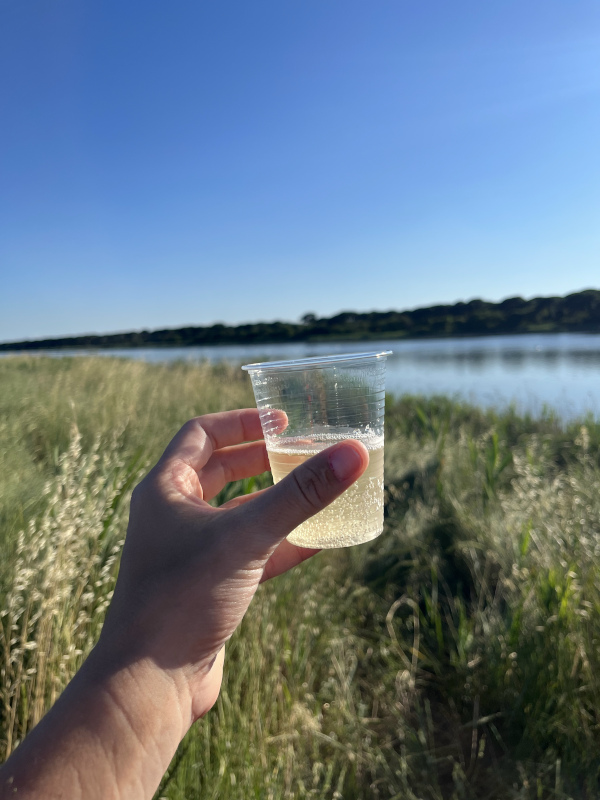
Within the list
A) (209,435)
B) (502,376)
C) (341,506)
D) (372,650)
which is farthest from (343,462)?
(502,376)

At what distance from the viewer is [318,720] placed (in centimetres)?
211

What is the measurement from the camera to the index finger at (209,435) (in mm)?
1392

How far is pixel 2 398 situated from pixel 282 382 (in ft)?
13.3

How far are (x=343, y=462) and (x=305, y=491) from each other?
91 millimetres

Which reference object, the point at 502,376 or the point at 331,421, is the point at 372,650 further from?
the point at 502,376

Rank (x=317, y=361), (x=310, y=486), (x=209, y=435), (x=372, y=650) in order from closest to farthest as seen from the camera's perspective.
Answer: (x=310, y=486)
(x=317, y=361)
(x=209, y=435)
(x=372, y=650)

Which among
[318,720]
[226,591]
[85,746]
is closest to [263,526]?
[226,591]

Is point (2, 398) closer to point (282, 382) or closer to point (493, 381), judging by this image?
point (282, 382)

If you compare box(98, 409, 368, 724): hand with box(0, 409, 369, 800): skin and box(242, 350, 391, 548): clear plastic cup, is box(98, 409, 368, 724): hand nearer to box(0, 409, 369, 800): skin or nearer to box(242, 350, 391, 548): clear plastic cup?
box(0, 409, 369, 800): skin

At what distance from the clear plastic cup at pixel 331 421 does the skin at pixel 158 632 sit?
19 cm

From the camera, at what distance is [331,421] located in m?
1.24

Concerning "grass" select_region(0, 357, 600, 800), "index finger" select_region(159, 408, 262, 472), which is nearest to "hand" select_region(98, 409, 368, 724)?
"index finger" select_region(159, 408, 262, 472)

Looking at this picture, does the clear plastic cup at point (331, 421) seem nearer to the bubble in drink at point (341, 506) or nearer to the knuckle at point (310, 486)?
the bubble in drink at point (341, 506)

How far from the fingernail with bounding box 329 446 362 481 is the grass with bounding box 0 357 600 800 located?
1.06 m
